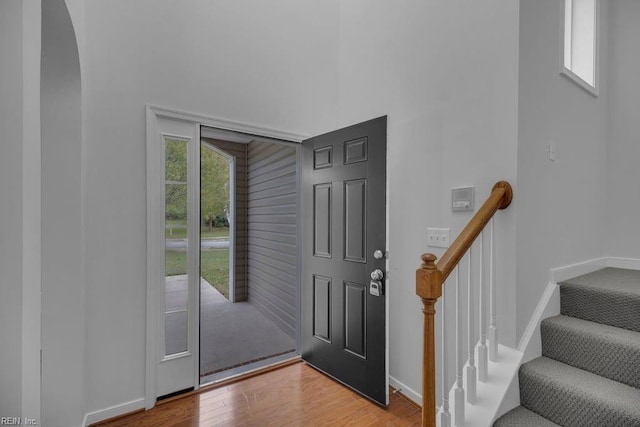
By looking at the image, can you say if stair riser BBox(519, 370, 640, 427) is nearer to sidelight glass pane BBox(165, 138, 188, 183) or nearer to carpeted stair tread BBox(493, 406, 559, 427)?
carpeted stair tread BBox(493, 406, 559, 427)

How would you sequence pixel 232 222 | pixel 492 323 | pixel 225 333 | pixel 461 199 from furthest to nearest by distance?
pixel 232 222
pixel 225 333
pixel 461 199
pixel 492 323

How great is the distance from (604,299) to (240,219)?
15.1ft

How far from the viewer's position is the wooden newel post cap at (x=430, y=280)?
136cm

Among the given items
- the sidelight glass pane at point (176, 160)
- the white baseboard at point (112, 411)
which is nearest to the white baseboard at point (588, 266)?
the sidelight glass pane at point (176, 160)

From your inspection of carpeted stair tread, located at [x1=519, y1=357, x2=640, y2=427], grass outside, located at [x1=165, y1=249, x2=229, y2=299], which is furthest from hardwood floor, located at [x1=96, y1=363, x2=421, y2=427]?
grass outside, located at [x1=165, y1=249, x2=229, y2=299]

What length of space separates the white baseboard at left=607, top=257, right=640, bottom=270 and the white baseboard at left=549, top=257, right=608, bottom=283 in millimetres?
46

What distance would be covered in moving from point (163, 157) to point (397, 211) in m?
1.83

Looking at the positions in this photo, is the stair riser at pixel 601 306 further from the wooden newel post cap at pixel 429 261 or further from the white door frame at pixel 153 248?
the white door frame at pixel 153 248

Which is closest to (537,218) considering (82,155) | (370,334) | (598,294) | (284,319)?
(598,294)

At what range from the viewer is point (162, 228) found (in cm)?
226

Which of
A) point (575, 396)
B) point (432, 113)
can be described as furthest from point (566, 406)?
point (432, 113)

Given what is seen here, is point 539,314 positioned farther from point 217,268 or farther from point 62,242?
point 217,268

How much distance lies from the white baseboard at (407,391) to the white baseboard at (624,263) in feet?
6.04

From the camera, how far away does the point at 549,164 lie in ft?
6.22
